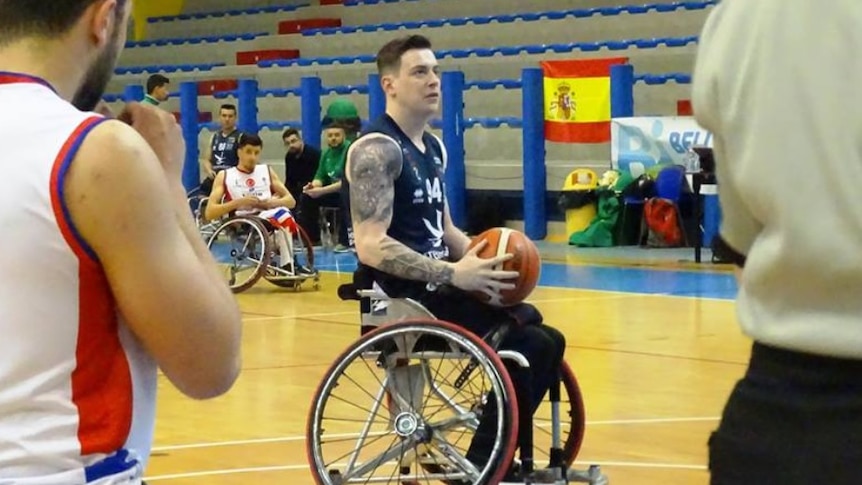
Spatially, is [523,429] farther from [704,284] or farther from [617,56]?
[617,56]

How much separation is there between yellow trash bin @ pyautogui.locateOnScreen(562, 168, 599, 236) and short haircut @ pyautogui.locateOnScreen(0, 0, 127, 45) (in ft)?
36.0

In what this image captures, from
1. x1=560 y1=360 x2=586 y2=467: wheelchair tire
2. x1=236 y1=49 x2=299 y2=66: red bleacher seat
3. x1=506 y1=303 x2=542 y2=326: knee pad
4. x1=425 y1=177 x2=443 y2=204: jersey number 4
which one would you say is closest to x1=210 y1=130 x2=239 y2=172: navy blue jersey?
x1=236 y1=49 x2=299 y2=66: red bleacher seat

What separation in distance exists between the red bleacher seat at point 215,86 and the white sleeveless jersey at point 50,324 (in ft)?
54.9

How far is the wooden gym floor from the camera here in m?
5.00

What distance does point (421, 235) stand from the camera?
4.69m

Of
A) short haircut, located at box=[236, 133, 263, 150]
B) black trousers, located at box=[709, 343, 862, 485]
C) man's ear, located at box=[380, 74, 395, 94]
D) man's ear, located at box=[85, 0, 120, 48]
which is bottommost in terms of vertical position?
short haircut, located at box=[236, 133, 263, 150]

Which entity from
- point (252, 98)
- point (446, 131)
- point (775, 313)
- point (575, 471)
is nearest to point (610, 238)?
point (446, 131)

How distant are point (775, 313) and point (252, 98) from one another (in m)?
14.2

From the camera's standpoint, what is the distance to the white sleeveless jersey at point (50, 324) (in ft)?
4.82

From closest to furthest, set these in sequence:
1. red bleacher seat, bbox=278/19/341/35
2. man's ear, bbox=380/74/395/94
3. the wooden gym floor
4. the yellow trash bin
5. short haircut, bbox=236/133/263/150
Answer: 1. man's ear, bbox=380/74/395/94
2. the wooden gym floor
3. short haircut, bbox=236/133/263/150
4. the yellow trash bin
5. red bleacher seat, bbox=278/19/341/35

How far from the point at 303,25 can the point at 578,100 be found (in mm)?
7177

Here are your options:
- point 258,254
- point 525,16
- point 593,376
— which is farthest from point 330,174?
point 593,376

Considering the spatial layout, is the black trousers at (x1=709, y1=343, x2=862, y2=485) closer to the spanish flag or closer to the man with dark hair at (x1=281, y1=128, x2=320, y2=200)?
the spanish flag

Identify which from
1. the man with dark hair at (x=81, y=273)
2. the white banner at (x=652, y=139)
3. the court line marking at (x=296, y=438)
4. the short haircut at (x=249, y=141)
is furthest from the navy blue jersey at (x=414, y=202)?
the white banner at (x=652, y=139)
